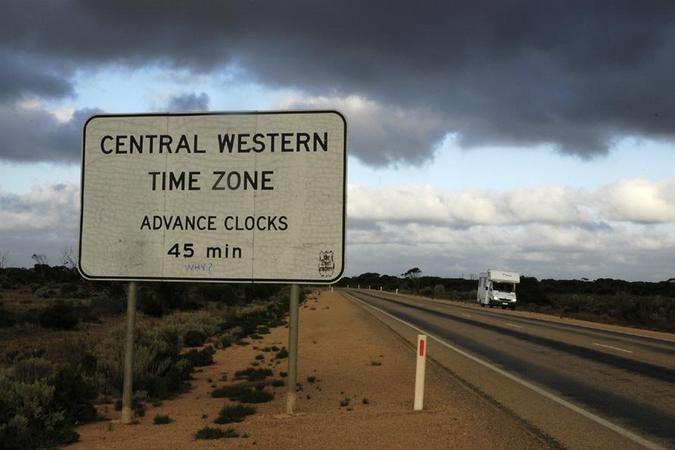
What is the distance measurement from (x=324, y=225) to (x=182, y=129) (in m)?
2.35

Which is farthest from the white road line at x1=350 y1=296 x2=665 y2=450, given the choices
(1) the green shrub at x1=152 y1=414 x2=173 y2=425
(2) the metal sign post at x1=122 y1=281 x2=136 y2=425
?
(2) the metal sign post at x1=122 y1=281 x2=136 y2=425

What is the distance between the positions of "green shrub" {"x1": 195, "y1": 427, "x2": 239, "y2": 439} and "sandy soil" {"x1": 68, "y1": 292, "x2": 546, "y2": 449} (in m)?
0.14

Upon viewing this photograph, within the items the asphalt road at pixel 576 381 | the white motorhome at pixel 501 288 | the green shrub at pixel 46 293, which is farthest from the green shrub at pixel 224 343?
the white motorhome at pixel 501 288

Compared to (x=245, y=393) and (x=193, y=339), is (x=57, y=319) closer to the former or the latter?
(x=193, y=339)

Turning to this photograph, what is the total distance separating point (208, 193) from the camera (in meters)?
8.84

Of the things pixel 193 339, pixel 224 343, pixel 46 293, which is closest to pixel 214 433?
pixel 224 343

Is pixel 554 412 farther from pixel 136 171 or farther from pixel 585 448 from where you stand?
pixel 136 171

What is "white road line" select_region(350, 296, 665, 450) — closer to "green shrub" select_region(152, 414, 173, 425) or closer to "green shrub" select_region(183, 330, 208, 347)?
"green shrub" select_region(152, 414, 173, 425)

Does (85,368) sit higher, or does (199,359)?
(85,368)

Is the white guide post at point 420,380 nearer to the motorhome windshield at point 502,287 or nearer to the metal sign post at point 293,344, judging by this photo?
the metal sign post at point 293,344

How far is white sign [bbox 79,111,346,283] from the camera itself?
866 centimetres

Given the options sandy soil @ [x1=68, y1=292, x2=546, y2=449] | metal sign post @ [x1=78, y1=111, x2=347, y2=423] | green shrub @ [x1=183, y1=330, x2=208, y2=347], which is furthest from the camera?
green shrub @ [x1=183, y1=330, x2=208, y2=347]

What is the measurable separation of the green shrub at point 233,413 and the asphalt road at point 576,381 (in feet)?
12.3

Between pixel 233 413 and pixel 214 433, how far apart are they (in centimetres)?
124
